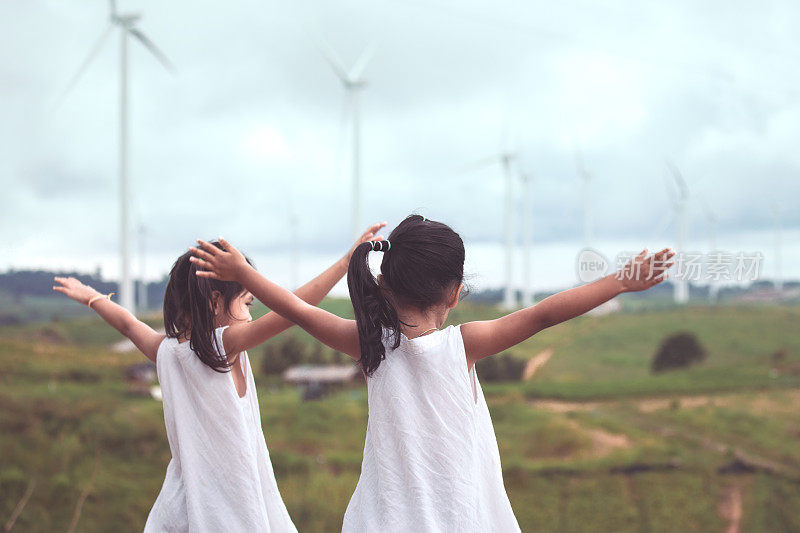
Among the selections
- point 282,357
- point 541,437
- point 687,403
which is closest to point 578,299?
point 541,437

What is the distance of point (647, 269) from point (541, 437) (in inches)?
725

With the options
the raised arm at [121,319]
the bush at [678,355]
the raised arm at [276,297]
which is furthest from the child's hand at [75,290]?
the bush at [678,355]

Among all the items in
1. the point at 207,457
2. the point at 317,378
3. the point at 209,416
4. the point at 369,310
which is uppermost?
the point at 369,310

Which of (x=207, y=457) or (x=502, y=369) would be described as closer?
(x=207, y=457)

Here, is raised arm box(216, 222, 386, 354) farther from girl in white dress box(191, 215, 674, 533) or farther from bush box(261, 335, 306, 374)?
bush box(261, 335, 306, 374)

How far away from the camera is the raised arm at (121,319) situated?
3500 mm

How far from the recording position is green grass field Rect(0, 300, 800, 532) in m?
13.5

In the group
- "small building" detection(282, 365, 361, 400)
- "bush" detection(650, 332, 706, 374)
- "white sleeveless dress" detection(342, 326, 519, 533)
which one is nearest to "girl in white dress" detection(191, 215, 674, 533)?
"white sleeveless dress" detection(342, 326, 519, 533)

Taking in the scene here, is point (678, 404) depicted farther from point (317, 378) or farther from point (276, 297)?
point (276, 297)

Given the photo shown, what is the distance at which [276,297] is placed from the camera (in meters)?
2.80

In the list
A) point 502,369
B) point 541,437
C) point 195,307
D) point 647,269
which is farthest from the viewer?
point 502,369

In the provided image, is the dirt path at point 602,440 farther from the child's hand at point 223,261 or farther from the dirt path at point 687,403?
the child's hand at point 223,261

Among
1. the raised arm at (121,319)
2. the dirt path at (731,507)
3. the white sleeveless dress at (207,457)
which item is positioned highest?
the raised arm at (121,319)

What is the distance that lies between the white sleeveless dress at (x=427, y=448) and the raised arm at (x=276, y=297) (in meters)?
0.19
